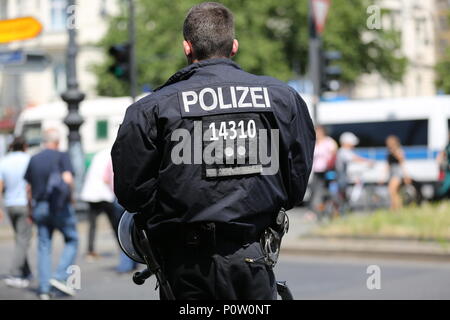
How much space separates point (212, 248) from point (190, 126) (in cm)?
45

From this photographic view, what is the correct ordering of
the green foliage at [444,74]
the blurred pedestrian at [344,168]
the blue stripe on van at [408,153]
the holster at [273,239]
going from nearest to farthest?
the holster at [273,239], the blurred pedestrian at [344,168], the blue stripe on van at [408,153], the green foliage at [444,74]

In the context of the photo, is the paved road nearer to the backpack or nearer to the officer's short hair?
the backpack

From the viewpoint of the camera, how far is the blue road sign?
11.7 metres

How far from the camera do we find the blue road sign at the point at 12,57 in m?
11.7

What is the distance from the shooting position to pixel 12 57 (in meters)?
11.8

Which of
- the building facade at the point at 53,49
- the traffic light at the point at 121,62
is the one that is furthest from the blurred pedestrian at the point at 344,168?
the building facade at the point at 53,49

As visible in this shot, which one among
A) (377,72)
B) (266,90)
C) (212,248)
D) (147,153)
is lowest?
(377,72)

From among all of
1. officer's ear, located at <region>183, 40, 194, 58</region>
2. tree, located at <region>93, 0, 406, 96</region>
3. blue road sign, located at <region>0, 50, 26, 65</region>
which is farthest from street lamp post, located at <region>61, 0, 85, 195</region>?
tree, located at <region>93, 0, 406, 96</region>

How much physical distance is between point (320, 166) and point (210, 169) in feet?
44.3

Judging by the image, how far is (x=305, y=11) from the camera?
1374 inches

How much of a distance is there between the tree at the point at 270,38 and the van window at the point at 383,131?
1062cm

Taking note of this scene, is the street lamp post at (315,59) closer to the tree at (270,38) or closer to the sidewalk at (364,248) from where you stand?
the sidewalk at (364,248)
